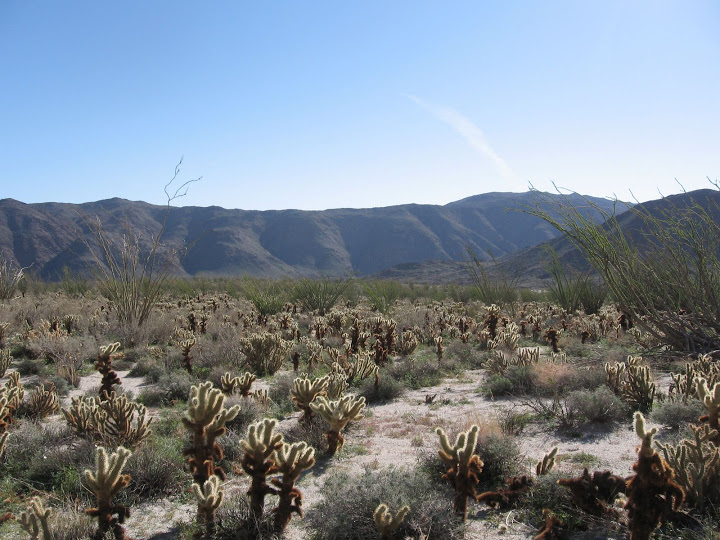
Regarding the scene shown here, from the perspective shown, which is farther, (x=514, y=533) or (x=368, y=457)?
(x=368, y=457)

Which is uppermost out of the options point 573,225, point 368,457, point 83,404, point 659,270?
point 573,225

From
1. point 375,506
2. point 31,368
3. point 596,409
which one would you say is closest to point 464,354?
point 596,409

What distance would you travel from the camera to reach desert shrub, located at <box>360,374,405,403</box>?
7480 mm

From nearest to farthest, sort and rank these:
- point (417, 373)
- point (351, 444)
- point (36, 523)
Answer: point (36, 523) → point (351, 444) → point (417, 373)

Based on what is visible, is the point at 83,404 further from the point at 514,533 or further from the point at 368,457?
the point at 514,533

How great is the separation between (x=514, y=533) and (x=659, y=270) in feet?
17.6

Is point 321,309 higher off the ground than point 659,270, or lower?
lower

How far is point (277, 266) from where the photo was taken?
90.7 meters

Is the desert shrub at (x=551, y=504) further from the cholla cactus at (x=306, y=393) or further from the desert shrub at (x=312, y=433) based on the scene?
the cholla cactus at (x=306, y=393)

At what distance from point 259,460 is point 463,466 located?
56.6 inches

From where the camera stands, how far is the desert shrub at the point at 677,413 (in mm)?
5176

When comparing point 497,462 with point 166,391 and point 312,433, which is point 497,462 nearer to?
point 312,433

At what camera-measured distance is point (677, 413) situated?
5.23m

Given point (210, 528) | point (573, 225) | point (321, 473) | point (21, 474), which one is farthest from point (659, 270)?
point (21, 474)
